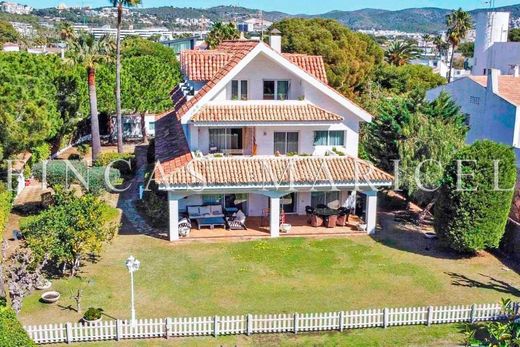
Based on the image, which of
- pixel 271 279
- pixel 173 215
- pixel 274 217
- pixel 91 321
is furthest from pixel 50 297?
pixel 274 217

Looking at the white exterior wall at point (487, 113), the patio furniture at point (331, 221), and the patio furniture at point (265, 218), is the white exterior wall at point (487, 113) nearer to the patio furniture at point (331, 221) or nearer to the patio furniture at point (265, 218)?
the patio furniture at point (331, 221)

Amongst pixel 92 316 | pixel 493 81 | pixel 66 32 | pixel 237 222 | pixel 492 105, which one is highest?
pixel 66 32

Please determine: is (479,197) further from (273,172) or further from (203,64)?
(203,64)

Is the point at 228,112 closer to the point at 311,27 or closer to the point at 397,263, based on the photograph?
the point at 397,263

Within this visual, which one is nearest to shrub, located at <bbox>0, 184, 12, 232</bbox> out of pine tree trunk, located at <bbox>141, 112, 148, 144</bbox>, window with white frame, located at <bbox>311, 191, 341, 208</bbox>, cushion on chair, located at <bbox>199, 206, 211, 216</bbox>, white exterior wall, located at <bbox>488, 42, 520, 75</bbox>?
cushion on chair, located at <bbox>199, 206, 211, 216</bbox>

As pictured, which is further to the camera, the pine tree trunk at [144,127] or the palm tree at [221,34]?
the palm tree at [221,34]

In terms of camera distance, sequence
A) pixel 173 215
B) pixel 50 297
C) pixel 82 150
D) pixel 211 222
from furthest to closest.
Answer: pixel 82 150
pixel 211 222
pixel 173 215
pixel 50 297

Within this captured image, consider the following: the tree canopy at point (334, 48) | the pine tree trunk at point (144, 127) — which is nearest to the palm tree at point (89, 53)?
the pine tree trunk at point (144, 127)

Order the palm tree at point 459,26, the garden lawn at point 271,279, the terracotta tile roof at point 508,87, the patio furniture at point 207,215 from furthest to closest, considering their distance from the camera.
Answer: the palm tree at point 459,26
the terracotta tile roof at point 508,87
the patio furniture at point 207,215
the garden lawn at point 271,279
